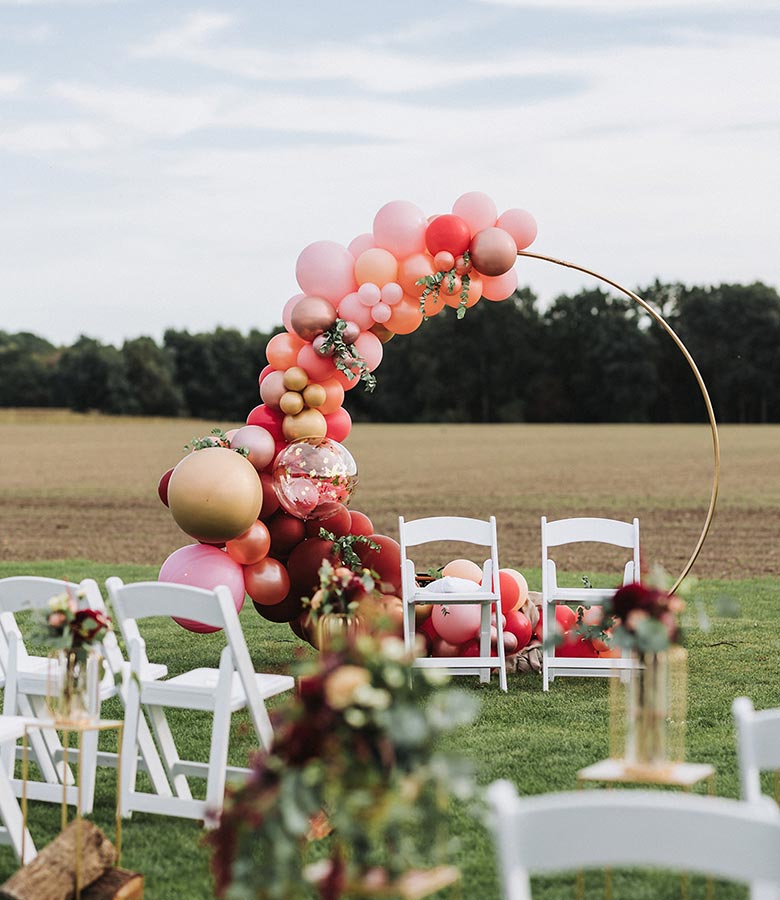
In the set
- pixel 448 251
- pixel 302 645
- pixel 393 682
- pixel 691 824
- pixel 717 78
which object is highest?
pixel 717 78

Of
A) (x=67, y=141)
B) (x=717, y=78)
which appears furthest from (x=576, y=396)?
(x=717, y=78)

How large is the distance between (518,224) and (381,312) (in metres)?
1.03

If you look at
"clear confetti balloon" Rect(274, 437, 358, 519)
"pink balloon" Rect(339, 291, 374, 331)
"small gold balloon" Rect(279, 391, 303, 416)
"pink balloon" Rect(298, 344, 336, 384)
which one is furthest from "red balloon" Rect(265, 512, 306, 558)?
"pink balloon" Rect(339, 291, 374, 331)

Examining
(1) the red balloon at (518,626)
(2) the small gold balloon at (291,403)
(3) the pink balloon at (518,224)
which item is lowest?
(1) the red balloon at (518,626)

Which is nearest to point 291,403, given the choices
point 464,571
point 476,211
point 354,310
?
point 354,310

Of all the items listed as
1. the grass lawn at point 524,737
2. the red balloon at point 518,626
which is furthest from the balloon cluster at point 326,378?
the grass lawn at point 524,737

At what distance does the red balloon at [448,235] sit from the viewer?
25.6 ft

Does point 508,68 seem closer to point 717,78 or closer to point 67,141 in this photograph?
point 717,78

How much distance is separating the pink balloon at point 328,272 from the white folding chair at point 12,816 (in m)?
4.17

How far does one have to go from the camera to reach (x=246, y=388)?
64438 mm

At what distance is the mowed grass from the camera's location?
16.6 ft

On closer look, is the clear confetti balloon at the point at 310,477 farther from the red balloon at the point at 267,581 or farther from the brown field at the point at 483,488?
the brown field at the point at 483,488

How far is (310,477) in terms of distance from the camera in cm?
754

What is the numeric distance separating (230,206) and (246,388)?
19942mm
